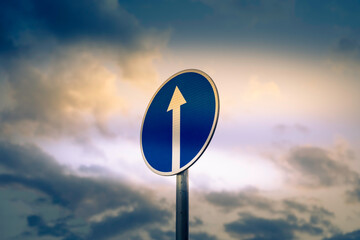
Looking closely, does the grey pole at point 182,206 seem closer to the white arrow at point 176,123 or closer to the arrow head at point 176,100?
the white arrow at point 176,123

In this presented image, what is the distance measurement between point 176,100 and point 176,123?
0.56ft

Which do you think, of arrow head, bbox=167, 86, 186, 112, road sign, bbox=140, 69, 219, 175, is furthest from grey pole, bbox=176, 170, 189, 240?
arrow head, bbox=167, 86, 186, 112

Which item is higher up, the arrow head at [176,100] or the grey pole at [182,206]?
the arrow head at [176,100]

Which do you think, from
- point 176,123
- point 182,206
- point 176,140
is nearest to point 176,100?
point 176,123

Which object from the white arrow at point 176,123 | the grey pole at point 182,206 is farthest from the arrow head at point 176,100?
the grey pole at point 182,206

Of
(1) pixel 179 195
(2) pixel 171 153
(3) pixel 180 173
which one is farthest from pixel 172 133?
(1) pixel 179 195

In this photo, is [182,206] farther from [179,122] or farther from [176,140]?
[179,122]

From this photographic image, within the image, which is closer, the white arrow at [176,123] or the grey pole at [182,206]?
the grey pole at [182,206]

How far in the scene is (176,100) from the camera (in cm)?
210

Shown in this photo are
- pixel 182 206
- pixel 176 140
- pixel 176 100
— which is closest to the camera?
pixel 182 206

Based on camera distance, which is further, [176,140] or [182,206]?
[176,140]

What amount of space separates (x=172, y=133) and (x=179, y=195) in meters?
0.43

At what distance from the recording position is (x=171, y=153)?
198 centimetres

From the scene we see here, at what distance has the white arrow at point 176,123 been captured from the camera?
1.91 metres
